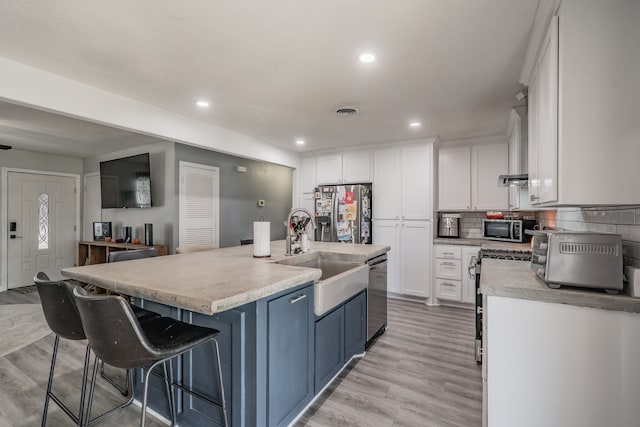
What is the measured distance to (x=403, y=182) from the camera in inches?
177

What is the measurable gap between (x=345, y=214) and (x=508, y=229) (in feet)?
7.10

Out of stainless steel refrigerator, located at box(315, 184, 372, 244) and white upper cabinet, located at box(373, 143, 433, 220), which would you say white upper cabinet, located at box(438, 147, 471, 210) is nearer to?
white upper cabinet, located at box(373, 143, 433, 220)

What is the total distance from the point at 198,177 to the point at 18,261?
372 cm

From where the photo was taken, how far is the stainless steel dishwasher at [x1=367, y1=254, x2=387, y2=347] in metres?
2.80

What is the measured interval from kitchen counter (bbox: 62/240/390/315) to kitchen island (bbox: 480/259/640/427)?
1005 mm

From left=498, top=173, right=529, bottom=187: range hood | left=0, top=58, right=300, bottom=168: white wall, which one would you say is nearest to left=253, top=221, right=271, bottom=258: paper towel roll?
left=0, top=58, right=300, bottom=168: white wall

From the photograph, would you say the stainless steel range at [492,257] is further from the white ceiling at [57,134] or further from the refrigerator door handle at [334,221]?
the white ceiling at [57,134]

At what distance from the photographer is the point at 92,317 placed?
1.20 metres

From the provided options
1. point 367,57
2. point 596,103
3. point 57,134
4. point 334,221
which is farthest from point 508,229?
point 57,134

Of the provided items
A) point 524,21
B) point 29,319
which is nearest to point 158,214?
point 29,319

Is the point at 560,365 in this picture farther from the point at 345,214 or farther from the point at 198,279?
the point at 345,214

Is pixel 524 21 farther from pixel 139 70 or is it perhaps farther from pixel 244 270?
pixel 139 70

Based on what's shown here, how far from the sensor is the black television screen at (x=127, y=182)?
4.18 m

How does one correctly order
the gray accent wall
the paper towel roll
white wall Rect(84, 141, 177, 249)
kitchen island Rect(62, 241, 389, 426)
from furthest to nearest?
the gray accent wall → white wall Rect(84, 141, 177, 249) → the paper towel roll → kitchen island Rect(62, 241, 389, 426)
